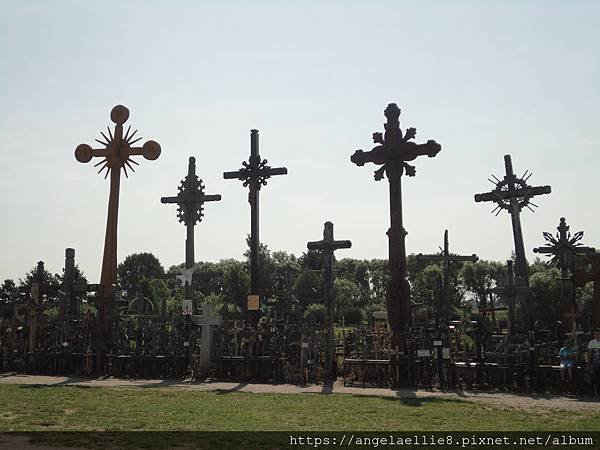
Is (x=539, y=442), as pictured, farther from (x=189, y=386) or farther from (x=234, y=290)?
(x=234, y=290)

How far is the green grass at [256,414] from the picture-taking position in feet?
36.0

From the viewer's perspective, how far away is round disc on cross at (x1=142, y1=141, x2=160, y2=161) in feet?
87.9

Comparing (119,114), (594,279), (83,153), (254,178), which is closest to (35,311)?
(83,153)

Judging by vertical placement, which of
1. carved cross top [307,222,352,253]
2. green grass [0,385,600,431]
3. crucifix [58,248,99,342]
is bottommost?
green grass [0,385,600,431]

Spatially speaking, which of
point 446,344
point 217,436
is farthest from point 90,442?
point 446,344

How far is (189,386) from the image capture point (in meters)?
19.0

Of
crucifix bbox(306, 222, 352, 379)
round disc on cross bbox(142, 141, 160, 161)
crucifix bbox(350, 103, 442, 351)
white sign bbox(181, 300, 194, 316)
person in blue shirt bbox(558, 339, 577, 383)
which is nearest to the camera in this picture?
person in blue shirt bbox(558, 339, 577, 383)

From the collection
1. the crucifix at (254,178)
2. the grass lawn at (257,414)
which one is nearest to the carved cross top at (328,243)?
the crucifix at (254,178)

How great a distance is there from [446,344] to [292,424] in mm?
8846

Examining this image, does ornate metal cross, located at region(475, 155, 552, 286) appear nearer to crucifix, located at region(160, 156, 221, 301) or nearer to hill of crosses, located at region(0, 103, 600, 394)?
hill of crosses, located at region(0, 103, 600, 394)

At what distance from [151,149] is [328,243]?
950cm

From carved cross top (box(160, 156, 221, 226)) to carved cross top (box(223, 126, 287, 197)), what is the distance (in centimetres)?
176

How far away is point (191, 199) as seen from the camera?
1080 inches

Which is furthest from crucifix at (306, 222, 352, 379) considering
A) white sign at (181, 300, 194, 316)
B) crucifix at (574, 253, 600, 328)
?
crucifix at (574, 253, 600, 328)
